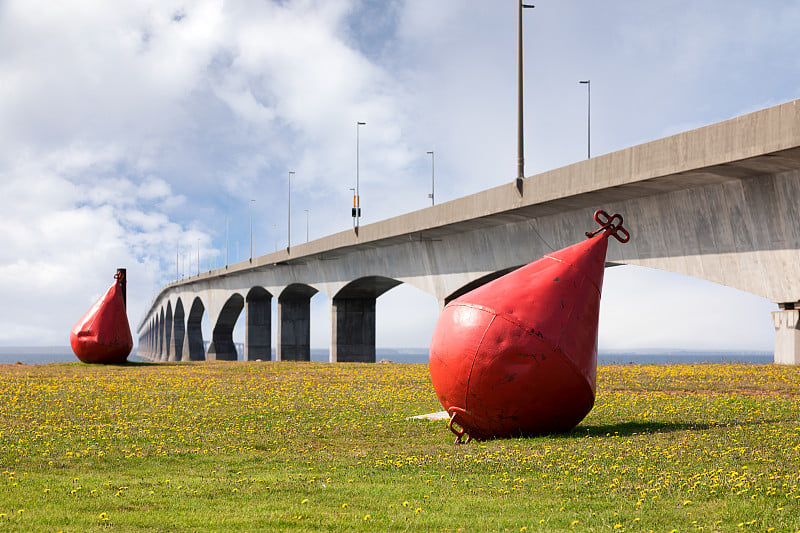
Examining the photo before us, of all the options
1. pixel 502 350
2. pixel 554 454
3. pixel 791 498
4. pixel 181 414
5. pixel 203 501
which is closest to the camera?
pixel 791 498

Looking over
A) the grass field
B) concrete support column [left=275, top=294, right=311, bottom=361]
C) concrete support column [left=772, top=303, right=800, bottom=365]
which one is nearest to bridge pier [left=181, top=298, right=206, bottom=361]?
concrete support column [left=275, top=294, right=311, bottom=361]

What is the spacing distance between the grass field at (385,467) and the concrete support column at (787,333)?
2.40 metres

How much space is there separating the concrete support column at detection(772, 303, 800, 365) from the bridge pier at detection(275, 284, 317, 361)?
38.5 metres

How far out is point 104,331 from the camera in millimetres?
36531

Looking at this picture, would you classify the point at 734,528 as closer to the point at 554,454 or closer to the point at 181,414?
the point at 554,454

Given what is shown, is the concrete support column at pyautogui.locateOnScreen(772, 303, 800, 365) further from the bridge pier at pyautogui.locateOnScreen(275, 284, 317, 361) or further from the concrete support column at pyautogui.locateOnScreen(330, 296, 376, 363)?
the bridge pier at pyautogui.locateOnScreen(275, 284, 317, 361)

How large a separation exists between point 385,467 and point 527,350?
2847 mm

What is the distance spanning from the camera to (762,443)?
36.7ft

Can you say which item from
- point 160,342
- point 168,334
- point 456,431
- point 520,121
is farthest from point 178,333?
point 456,431

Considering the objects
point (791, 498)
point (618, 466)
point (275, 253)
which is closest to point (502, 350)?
point (618, 466)

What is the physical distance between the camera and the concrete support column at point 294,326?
190 ft

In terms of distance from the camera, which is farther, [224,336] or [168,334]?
[168,334]

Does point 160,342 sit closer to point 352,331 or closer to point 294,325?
point 294,325

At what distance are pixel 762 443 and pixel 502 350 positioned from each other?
393 cm
